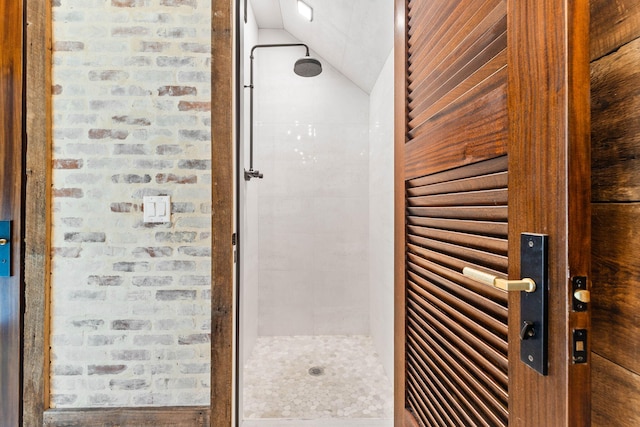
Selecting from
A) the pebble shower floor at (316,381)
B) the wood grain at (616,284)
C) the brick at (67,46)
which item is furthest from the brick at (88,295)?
the wood grain at (616,284)

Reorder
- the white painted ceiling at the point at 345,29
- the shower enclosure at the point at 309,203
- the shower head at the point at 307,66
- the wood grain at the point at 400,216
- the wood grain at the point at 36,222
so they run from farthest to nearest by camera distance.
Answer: the shower enclosure at the point at 309,203 → the shower head at the point at 307,66 → the white painted ceiling at the point at 345,29 → the wood grain at the point at 36,222 → the wood grain at the point at 400,216

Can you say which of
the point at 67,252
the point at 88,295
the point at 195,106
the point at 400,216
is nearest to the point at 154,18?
the point at 195,106

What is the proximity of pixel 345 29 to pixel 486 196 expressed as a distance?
1969 mm

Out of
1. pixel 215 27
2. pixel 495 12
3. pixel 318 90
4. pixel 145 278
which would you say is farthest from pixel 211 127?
pixel 318 90

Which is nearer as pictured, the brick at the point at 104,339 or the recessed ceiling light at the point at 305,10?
the brick at the point at 104,339

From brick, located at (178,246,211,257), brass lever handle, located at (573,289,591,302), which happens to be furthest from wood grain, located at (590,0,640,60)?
brick, located at (178,246,211,257)

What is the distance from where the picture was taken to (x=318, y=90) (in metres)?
2.81

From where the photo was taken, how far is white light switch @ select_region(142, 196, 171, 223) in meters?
1.20

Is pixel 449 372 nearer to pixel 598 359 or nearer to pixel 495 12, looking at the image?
pixel 598 359

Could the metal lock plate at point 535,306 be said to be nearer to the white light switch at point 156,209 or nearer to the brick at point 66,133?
the white light switch at point 156,209

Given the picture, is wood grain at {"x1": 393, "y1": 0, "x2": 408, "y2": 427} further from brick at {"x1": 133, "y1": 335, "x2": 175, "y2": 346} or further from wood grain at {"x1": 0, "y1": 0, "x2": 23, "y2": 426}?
wood grain at {"x1": 0, "y1": 0, "x2": 23, "y2": 426}

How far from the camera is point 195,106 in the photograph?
1.21m

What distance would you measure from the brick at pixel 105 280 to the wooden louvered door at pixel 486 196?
1.03 meters

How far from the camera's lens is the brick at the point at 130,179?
1.21m
